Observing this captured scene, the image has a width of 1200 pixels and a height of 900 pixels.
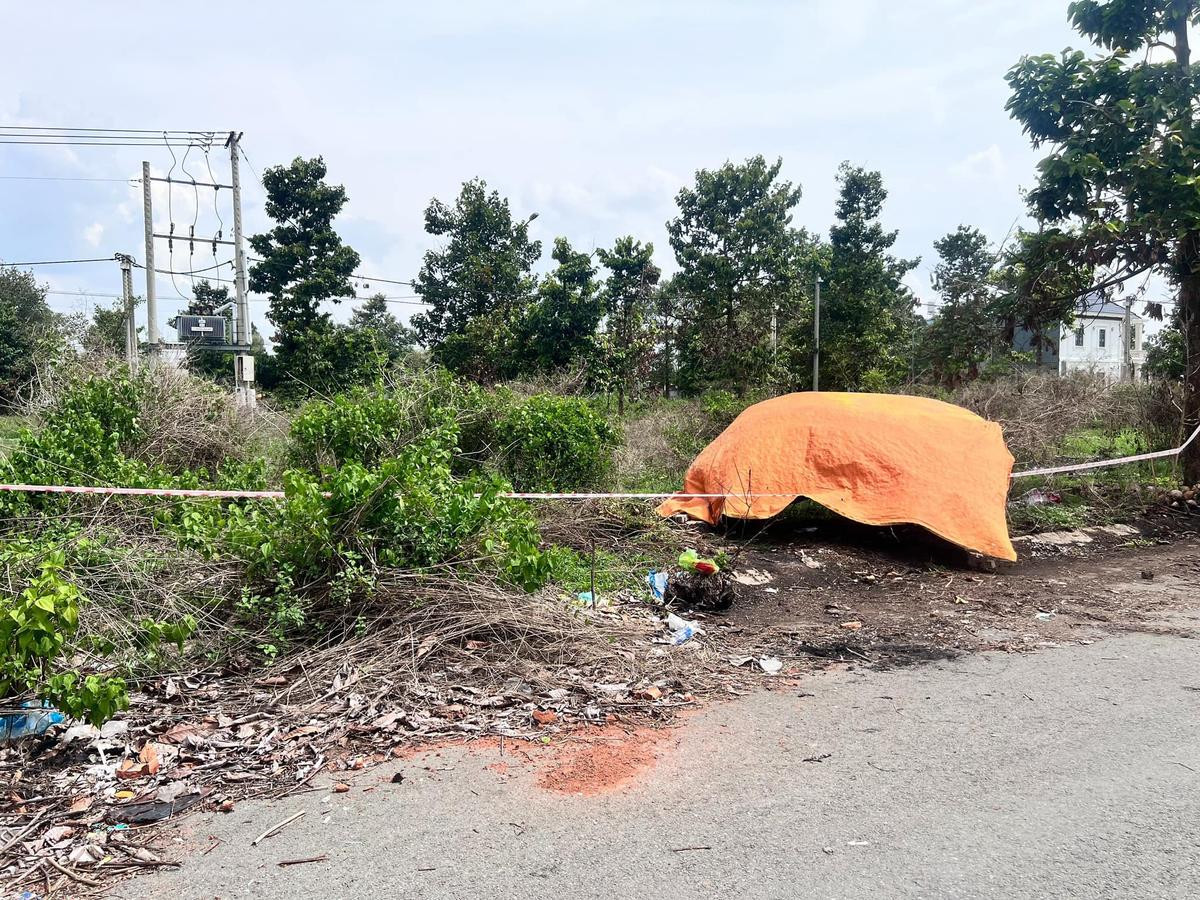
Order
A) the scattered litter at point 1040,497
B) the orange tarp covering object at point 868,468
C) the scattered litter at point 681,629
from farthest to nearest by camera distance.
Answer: the scattered litter at point 1040,497, the orange tarp covering object at point 868,468, the scattered litter at point 681,629

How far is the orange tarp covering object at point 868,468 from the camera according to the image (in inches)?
303

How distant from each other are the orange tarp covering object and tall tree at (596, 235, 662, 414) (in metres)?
9.92

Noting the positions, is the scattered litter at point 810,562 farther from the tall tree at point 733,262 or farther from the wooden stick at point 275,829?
the tall tree at point 733,262

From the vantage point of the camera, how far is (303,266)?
91.2 ft

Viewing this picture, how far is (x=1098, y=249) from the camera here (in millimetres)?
11023

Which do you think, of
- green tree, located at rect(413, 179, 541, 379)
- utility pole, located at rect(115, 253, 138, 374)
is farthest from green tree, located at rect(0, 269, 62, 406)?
green tree, located at rect(413, 179, 541, 379)

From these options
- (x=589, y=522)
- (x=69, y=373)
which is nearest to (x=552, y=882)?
(x=589, y=522)

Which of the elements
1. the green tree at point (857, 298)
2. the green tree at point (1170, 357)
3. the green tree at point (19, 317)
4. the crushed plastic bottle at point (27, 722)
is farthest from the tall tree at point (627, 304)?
the green tree at point (19, 317)

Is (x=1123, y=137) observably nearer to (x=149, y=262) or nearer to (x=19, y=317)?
(x=149, y=262)

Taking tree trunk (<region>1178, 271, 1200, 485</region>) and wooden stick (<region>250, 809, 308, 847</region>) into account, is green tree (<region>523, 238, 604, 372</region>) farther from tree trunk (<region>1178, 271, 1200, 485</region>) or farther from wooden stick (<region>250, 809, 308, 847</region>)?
wooden stick (<region>250, 809, 308, 847</region>)

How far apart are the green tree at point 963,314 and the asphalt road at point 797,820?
1013 centimetres

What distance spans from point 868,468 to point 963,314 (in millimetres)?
21890

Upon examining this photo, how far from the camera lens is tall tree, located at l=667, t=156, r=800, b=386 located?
20.4 m

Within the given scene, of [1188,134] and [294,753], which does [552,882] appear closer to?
[294,753]
